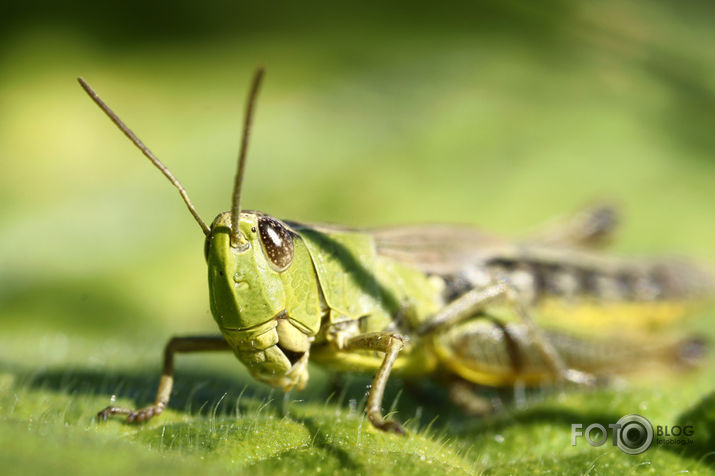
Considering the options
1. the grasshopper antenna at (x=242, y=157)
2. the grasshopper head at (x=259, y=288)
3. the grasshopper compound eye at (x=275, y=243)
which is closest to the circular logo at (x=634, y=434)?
the grasshopper head at (x=259, y=288)

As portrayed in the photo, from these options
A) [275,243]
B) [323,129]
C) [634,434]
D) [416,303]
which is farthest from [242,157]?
[323,129]

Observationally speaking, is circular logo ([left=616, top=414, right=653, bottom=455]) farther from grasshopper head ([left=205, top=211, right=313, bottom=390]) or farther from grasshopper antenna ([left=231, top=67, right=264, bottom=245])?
grasshopper antenna ([left=231, top=67, right=264, bottom=245])

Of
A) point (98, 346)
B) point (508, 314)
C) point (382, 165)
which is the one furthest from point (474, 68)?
point (98, 346)

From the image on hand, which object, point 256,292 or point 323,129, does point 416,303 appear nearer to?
point 256,292

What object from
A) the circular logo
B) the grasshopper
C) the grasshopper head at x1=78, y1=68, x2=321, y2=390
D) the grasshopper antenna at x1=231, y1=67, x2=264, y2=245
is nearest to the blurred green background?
the grasshopper

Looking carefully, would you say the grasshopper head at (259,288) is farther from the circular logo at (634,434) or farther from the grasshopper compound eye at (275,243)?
the circular logo at (634,434)

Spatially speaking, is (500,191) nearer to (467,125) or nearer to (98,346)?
(467,125)
